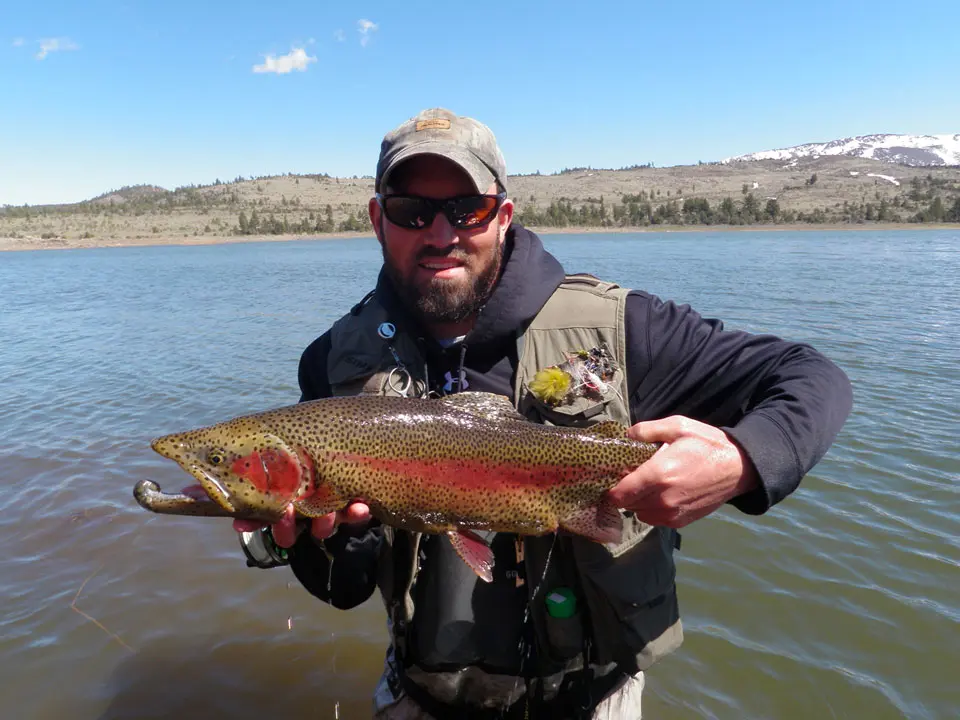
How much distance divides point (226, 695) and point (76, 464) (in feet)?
16.2

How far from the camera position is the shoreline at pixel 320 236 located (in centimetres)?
6089

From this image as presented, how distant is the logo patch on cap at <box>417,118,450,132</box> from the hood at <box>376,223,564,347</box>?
651 mm

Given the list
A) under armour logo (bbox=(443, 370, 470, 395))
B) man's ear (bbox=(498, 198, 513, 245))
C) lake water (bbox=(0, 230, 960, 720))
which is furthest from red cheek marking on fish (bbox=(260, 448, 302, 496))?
lake water (bbox=(0, 230, 960, 720))

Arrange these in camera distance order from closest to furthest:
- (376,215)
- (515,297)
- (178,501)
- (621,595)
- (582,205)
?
(178,501) < (621,595) < (515,297) < (376,215) < (582,205)

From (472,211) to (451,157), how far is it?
27 centimetres

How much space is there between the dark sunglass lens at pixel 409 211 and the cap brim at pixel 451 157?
12 centimetres

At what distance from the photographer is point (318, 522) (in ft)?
8.45

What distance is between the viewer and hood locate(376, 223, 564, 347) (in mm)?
2875

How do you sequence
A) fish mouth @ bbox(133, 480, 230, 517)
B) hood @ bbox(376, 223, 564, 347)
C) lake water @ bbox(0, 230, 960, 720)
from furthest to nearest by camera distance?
lake water @ bbox(0, 230, 960, 720)
hood @ bbox(376, 223, 564, 347)
fish mouth @ bbox(133, 480, 230, 517)

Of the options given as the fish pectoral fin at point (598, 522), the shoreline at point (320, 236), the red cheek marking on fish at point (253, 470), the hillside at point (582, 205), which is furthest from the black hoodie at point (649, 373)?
the hillside at point (582, 205)

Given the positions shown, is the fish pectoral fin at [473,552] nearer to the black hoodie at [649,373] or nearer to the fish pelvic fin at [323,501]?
the black hoodie at [649,373]

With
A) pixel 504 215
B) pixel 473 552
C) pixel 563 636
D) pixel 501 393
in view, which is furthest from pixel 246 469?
pixel 504 215

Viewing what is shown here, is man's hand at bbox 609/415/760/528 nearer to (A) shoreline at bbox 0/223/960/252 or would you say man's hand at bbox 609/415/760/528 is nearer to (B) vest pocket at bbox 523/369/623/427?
(B) vest pocket at bbox 523/369/623/427

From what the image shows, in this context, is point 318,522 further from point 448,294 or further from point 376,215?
point 376,215
